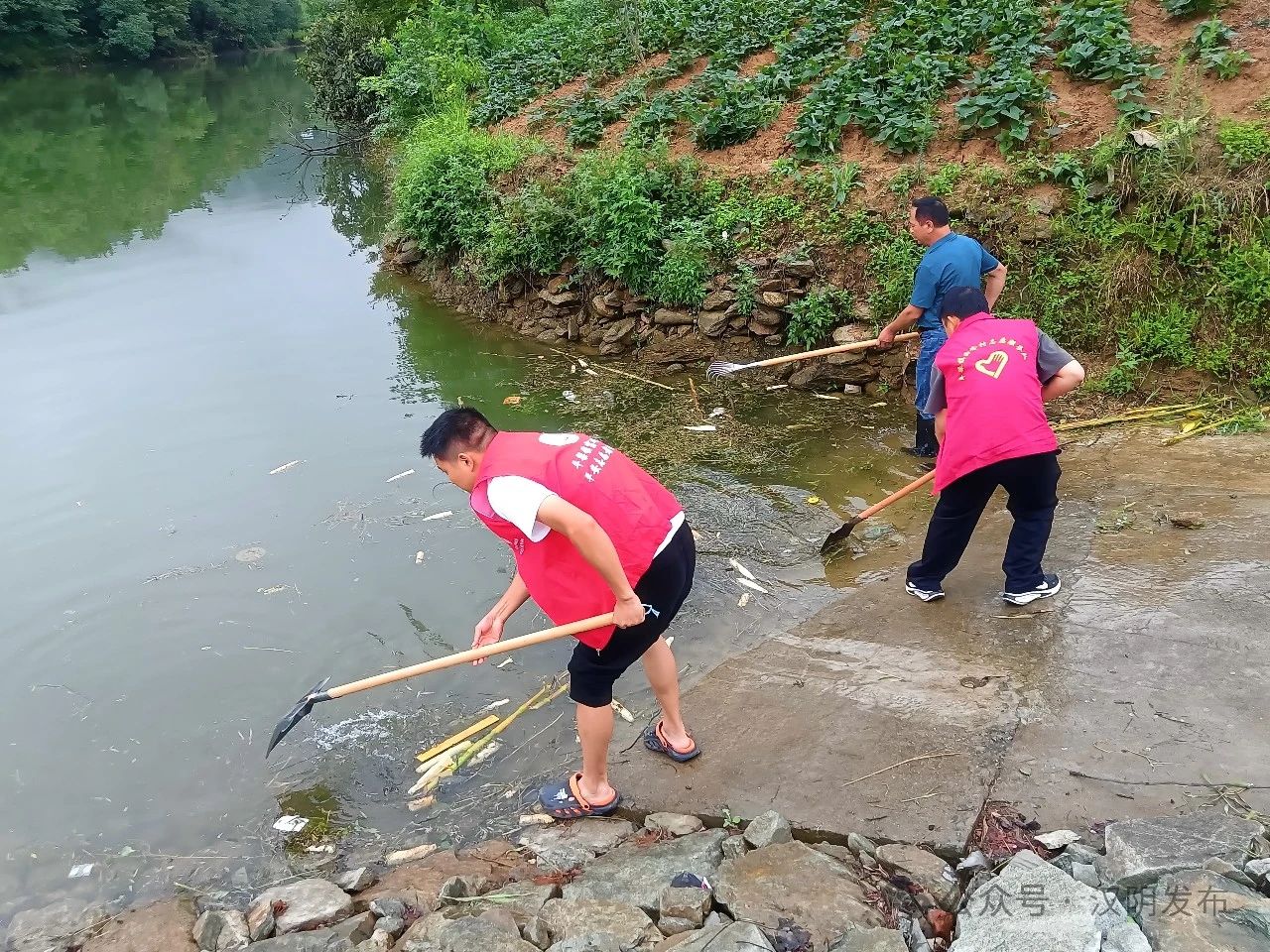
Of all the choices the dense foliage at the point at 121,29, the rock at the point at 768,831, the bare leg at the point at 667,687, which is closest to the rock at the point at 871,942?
the rock at the point at 768,831

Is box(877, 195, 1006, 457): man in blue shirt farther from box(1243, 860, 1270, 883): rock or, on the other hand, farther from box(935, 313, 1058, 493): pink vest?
box(1243, 860, 1270, 883): rock

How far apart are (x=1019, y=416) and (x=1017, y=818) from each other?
1.68m

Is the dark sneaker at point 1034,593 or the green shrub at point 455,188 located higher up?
the green shrub at point 455,188

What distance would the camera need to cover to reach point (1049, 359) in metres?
3.91

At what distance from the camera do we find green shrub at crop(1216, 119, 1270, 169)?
597 centimetres

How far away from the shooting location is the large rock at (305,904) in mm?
3236

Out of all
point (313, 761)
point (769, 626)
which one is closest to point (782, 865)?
point (769, 626)

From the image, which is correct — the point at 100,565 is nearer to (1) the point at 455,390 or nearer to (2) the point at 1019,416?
(1) the point at 455,390

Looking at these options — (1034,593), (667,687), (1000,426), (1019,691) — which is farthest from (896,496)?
(667,687)

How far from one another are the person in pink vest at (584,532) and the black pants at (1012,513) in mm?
1594

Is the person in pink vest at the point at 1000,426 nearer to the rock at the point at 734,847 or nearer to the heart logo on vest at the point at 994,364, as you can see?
the heart logo on vest at the point at 994,364

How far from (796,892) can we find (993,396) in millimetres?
2241

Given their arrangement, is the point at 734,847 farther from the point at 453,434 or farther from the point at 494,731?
the point at 453,434

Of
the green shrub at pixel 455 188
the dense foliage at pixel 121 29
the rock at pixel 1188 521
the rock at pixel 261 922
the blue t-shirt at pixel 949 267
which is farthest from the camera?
the dense foliage at pixel 121 29
